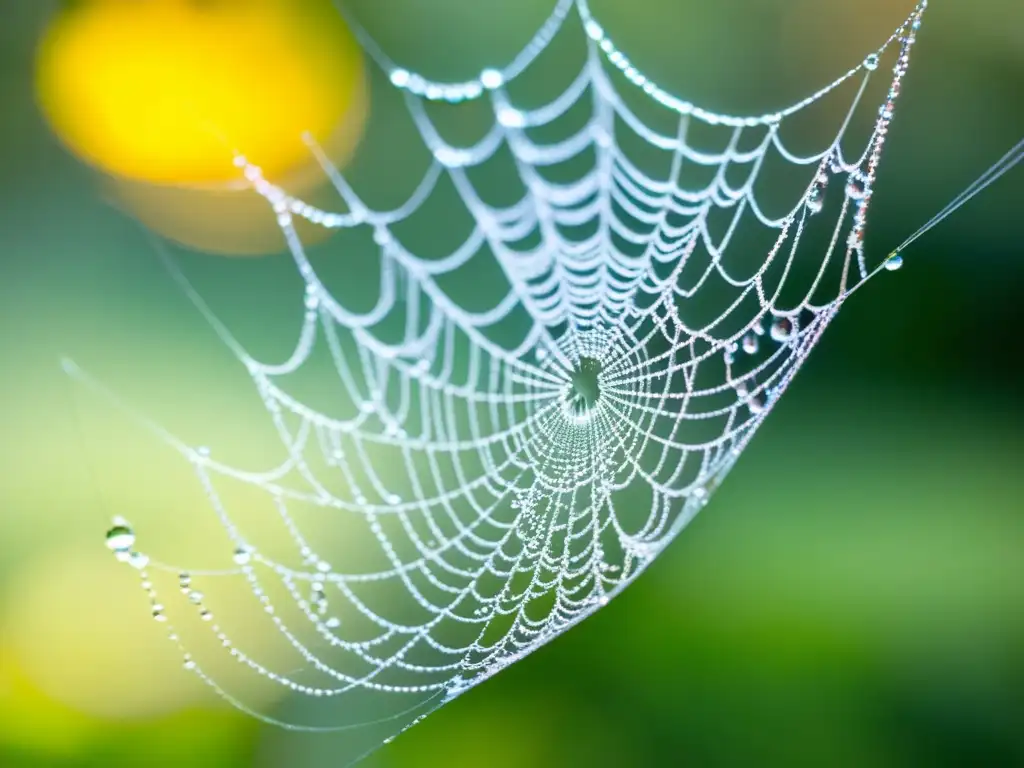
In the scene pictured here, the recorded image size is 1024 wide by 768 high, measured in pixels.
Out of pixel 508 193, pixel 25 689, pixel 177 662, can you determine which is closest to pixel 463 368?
pixel 508 193

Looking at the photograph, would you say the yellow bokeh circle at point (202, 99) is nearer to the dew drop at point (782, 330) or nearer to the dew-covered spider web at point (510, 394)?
the dew-covered spider web at point (510, 394)

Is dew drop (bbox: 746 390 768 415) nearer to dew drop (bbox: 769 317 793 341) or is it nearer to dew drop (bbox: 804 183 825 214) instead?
dew drop (bbox: 769 317 793 341)

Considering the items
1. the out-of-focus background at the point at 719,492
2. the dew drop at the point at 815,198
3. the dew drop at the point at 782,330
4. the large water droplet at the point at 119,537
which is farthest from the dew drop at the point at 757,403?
the out-of-focus background at the point at 719,492

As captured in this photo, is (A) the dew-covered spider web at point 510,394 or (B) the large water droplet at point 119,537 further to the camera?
(A) the dew-covered spider web at point 510,394

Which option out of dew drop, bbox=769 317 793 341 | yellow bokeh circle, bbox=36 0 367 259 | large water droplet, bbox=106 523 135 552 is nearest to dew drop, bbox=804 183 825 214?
dew drop, bbox=769 317 793 341

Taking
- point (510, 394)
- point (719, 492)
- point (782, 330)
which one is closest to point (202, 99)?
point (510, 394)

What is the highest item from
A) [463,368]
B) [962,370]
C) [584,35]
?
[584,35]

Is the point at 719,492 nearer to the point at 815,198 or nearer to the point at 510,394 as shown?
the point at 510,394

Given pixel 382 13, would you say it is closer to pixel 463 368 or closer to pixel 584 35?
pixel 584 35
